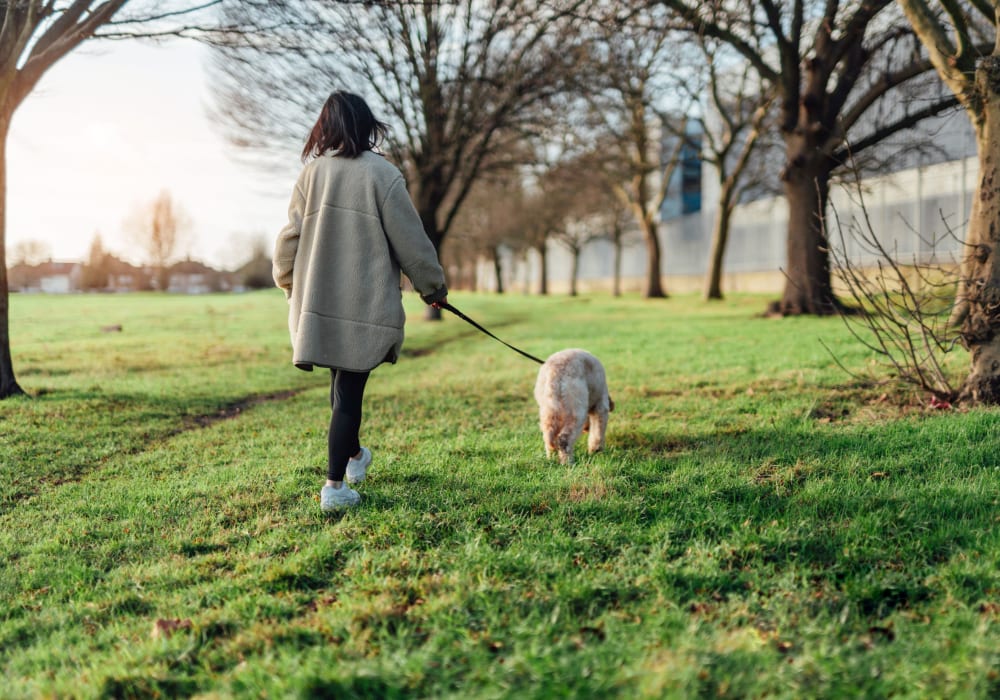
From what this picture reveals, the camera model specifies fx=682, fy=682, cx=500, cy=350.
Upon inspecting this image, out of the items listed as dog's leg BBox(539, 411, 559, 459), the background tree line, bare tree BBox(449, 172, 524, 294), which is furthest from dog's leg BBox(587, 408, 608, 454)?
bare tree BBox(449, 172, 524, 294)

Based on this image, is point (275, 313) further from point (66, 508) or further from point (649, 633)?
point (649, 633)

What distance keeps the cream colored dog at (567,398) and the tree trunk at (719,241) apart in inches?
863

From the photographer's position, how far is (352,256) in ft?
12.9

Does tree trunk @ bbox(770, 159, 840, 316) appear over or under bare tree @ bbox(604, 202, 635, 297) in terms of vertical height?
under

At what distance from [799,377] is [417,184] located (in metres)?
14.2

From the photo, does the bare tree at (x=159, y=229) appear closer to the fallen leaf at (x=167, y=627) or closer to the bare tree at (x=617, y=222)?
the bare tree at (x=617, y=222)

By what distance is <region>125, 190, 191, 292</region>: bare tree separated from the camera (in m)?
61.4

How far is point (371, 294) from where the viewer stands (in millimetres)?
3951

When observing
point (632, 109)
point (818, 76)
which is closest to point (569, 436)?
point (818, 76)

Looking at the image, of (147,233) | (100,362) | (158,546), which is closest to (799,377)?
(158,546)

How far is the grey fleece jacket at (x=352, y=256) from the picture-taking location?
3908 millimetres

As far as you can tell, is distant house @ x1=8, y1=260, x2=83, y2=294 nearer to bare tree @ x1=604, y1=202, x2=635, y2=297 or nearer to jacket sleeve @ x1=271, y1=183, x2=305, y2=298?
bare tree @ x1=604, y1=202, x2=635, y2=297

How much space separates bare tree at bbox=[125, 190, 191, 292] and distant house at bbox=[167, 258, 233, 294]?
156 cm

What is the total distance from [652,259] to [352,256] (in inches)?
1152
